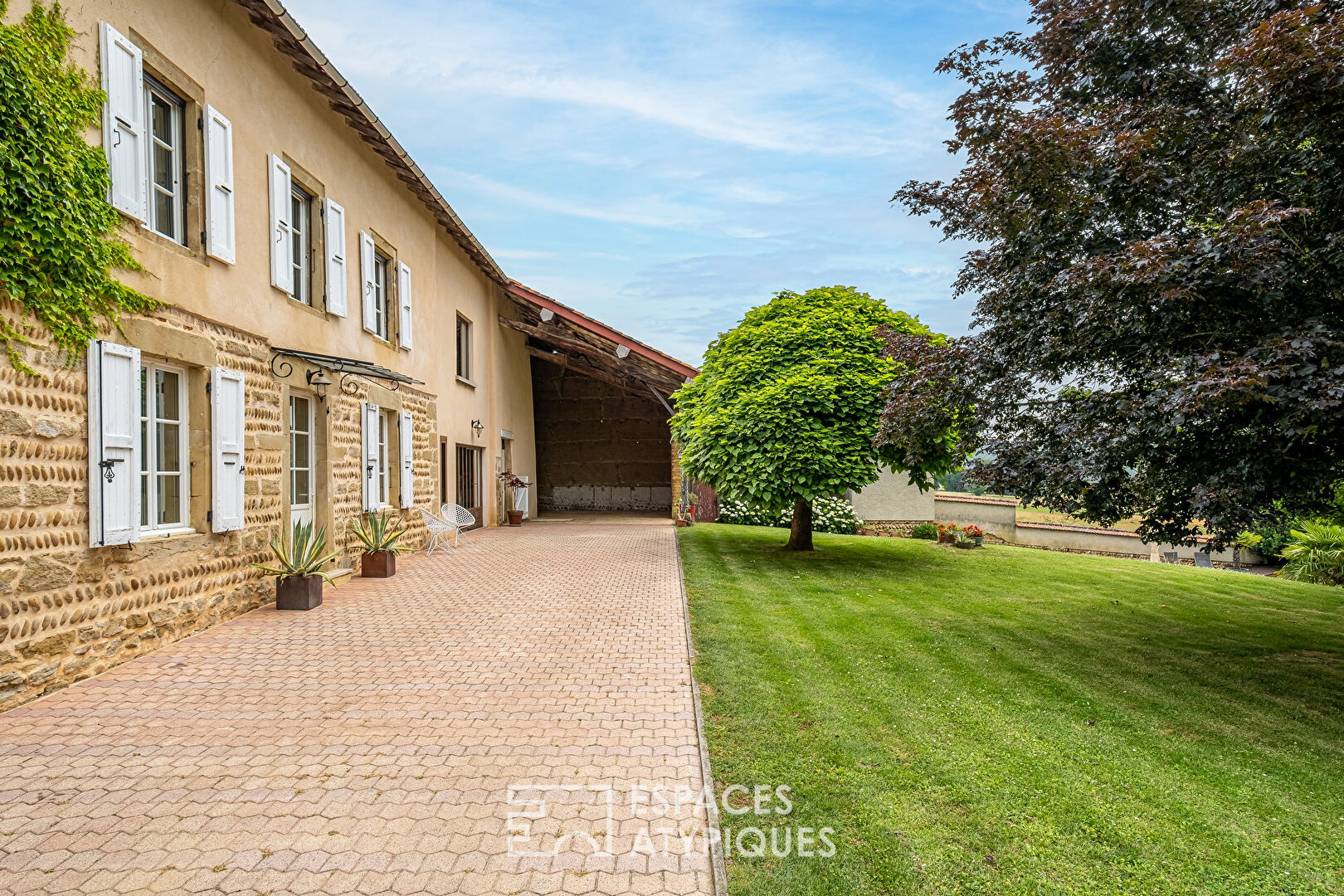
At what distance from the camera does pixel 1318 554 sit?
10.6 m

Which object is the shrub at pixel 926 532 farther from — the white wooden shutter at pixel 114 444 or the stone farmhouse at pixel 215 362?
the white wooden shutter at pixel 114 444

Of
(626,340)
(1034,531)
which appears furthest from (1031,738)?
(1034,531)

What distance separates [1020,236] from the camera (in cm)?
536

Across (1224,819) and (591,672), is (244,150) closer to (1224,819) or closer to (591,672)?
(591,672)

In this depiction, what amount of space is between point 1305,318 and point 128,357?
7659mm

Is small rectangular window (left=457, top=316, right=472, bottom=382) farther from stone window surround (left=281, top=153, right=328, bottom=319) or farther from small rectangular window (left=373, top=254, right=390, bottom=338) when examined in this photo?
stone window surround (left=281, top=153, right=328, bottom=319)

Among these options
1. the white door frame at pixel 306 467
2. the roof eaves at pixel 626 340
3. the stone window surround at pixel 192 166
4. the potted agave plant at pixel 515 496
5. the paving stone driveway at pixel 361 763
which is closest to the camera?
the paving stone driveway at pixel 361 763

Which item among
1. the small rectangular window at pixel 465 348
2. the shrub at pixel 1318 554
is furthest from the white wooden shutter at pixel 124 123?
the shrub at pixel 1318 554

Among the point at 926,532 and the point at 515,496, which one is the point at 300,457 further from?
the point at 926,532

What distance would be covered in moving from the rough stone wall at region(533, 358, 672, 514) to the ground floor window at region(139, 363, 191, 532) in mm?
15620

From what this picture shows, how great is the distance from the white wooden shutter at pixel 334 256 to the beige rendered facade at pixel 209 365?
37mm

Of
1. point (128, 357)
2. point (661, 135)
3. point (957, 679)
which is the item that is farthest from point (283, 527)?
point (661, 135)

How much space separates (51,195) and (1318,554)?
1561 centimetres

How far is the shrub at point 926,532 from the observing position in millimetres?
14773
